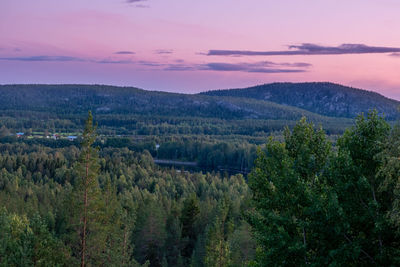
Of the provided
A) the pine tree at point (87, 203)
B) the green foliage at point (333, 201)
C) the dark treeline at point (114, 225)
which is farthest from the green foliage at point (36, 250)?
the green foliage at point (333, 201)

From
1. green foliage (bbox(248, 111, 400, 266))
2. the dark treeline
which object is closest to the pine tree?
the dark treeline

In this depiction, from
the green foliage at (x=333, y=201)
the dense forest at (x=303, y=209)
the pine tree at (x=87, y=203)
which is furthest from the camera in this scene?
the pine tree at (x=87, y=203)

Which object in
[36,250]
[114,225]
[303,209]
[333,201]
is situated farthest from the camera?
[114,225]

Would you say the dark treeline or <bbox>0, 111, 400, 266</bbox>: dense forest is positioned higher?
→ <bbox>0, 111, 400, 266</bbox>: dense forest

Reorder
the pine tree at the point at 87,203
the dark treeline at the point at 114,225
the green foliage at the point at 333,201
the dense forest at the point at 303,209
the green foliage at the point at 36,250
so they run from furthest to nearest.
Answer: the dark treeline at the point at 114,225 < the pine tree at the point at 87,203 < the green foliage at the point at 36,250 < the dense forest at the point at 303,209 < the green foliage at the point at 333,201

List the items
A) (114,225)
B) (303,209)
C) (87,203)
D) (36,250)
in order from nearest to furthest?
1. (303,209)
2. (36,250)
3. (87,203)
4. (114,225)

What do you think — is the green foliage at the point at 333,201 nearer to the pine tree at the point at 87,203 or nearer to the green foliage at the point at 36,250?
the pine tree at the point at 87,203

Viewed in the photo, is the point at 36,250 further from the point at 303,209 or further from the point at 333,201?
the point at 333,201

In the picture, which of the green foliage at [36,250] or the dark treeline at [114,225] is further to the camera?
the dark treeline at [114,225]

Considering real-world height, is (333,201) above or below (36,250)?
above

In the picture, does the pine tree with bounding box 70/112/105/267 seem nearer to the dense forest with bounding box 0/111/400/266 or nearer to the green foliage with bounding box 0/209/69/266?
the dense forest with bounding box 0/111/400/266

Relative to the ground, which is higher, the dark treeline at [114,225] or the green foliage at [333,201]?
the green foliage at [333,201]

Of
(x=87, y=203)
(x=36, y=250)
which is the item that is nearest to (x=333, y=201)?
(x=87, y=203)

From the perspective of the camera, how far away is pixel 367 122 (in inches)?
698
